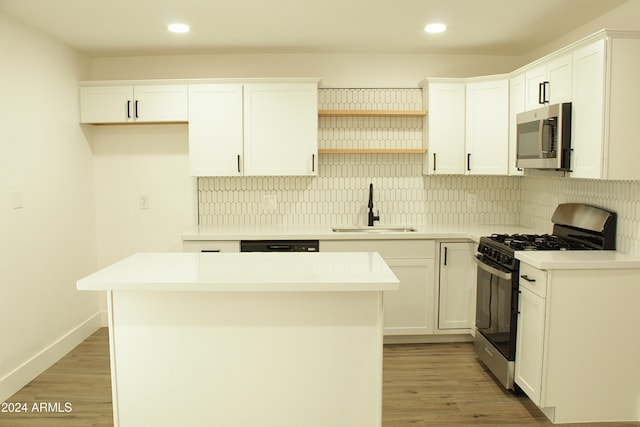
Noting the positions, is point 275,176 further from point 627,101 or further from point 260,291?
point 627,101

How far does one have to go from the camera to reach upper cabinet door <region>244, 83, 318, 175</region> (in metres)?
4.22

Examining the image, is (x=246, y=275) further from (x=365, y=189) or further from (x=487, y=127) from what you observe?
(x=487, y=127)

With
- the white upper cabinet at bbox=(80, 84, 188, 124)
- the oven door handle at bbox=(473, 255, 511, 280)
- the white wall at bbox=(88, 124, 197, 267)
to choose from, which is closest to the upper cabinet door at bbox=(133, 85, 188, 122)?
the white upper cabinet at bbox=(80, 84, 188, 124)

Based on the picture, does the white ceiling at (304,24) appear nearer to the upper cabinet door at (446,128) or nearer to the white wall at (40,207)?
the white wall at (40,207)

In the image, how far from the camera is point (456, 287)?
4.13 m

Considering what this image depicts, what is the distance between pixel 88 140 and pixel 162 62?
3.09ft

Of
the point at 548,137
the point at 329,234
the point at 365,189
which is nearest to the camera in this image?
the point at 548,137

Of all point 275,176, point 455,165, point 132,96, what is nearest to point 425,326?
point 455,165

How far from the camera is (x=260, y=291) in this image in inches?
90.0

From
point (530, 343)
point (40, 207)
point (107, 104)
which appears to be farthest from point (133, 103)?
point (530, 343)

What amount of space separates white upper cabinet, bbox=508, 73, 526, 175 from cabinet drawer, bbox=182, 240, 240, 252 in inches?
88.1

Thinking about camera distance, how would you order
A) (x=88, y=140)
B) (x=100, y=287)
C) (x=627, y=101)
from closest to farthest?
(x=100, y=287)
(x=627, y=101)
(x=88, y=140)

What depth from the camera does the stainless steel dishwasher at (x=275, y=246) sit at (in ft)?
13.3

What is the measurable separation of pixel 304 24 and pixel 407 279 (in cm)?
209
